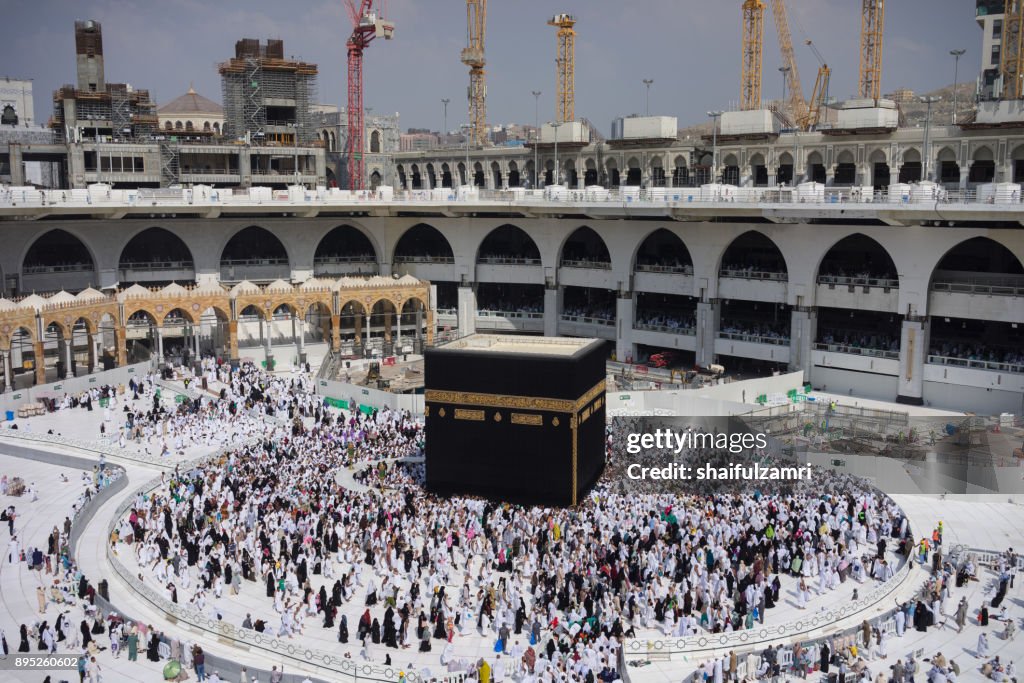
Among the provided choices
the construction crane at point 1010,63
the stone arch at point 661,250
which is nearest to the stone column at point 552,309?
the stone arch at point 661,250

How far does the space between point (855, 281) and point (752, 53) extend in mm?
28344

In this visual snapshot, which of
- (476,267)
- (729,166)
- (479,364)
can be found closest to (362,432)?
(479,364)

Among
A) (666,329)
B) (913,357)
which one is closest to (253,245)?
(666,329)

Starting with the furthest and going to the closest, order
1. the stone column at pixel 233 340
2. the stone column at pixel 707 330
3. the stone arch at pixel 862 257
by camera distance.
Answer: the stone column at pixel 707 330 → the stone column at pixel 233 340 → the stone arch at pixel 862 257

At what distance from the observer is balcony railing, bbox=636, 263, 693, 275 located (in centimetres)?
4119

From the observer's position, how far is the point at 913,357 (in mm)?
35062

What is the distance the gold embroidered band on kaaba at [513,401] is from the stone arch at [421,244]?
24.7m

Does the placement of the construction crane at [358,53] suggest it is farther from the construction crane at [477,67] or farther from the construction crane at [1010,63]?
the construction crane at [1010,63]

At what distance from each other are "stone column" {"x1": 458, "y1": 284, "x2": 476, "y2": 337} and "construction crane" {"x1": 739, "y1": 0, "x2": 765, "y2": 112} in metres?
23.9

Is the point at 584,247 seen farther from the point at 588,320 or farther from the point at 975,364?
the point at 975,364

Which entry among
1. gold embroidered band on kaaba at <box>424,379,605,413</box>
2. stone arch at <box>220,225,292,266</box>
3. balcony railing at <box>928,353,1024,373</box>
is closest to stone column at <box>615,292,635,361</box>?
balcony railing at <box>928,353,1024,373</box>

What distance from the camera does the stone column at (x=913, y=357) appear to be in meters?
34.9

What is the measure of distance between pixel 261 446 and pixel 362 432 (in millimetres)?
2985

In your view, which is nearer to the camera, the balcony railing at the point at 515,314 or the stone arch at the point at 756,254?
the stone arch at the point at 756,254
